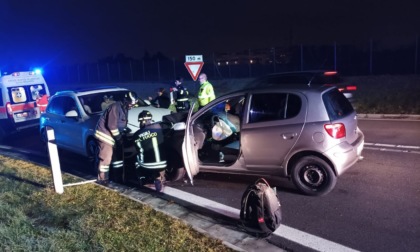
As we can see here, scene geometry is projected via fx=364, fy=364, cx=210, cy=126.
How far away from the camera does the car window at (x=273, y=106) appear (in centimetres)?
530

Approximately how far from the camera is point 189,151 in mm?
5539

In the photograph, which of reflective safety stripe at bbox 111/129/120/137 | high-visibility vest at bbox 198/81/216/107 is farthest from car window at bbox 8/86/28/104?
reflective safety stripe at bbox 111/129/120/137

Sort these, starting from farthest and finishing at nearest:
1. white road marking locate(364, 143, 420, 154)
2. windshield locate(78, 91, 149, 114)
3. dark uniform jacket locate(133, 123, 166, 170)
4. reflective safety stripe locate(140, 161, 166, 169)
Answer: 1. windshield locate(78, 91, 149, 114)
2. white road marking locate(364, 143, 420, 154)
3. reflective safety stripe locate(140, 161, 166, 169)
4. dark uniform jacket locate(133, 123, 166, 170)

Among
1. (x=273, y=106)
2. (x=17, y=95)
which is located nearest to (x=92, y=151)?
(x=273, y=106)

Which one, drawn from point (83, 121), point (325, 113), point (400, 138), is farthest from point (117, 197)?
point (400, 138)

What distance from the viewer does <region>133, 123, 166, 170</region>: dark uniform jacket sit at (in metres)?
5.73

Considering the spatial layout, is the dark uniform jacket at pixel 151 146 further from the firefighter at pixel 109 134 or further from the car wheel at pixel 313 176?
the car wheel at pixel 313 176

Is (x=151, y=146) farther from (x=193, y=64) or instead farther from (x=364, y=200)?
(x=193, y=64)

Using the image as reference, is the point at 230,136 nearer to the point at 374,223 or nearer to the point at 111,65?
the point at 374,223

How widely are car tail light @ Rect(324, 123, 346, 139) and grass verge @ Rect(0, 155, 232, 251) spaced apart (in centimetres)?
226

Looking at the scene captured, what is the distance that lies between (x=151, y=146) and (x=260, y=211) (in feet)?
7.45

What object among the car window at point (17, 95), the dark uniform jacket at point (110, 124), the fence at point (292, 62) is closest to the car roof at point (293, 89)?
the dark uniform jacket at point (110, 124)

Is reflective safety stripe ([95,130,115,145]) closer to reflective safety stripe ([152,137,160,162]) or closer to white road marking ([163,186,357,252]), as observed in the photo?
reflective safety stripe ([152,137,160,162])

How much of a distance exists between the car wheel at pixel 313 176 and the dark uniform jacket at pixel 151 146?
2090mm
